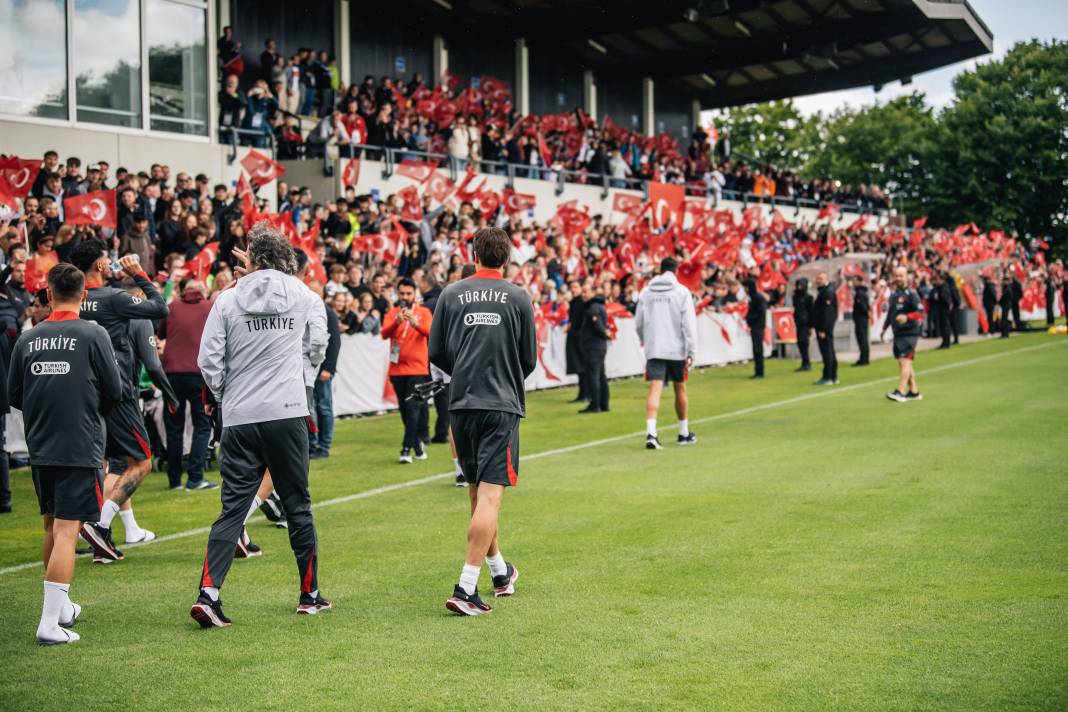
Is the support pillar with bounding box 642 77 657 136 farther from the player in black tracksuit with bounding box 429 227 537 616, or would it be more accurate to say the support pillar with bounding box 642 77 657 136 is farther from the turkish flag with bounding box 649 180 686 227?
the player in black tracksuit with bounding box 429 227 537 616

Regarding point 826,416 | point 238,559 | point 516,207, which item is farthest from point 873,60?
point 238,559

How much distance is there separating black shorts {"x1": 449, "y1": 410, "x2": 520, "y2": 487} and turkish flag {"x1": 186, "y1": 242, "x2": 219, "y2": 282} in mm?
9649

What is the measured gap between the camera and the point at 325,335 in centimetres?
773

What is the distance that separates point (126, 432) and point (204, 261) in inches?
313

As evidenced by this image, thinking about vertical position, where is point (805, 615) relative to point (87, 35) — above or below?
below

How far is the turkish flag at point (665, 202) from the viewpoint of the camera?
31688 mm

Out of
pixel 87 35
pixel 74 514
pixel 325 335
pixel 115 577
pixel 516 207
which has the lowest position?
pixel 115 577

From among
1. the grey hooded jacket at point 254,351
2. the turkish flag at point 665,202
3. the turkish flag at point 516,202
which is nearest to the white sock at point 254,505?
the grey hooded jacket at point 254,351

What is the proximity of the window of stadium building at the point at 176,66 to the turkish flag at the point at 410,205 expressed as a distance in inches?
156

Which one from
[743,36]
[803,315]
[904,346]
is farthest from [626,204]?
[743,36]

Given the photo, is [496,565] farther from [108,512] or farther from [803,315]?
[803,315]

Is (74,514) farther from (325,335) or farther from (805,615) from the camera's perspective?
(805,615)

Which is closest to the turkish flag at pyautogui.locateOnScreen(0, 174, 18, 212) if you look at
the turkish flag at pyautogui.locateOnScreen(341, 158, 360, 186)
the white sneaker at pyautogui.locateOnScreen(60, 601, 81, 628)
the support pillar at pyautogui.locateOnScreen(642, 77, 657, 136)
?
the turkish flag at pyautogui.locateOnScreen(341, 158, 360, 186)

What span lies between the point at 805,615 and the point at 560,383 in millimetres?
18070
